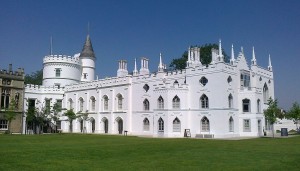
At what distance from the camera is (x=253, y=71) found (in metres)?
42.3

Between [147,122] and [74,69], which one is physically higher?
[74,69]

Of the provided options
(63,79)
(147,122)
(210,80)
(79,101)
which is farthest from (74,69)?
(210,80)

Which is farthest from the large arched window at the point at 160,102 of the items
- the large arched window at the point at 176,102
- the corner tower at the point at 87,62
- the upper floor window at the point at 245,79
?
the corner tower at the point at 87,62

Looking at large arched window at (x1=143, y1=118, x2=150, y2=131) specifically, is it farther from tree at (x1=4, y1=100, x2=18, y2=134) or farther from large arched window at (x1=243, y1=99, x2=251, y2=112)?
tree at (x1=4, y1=100, x2=18, y2=134)

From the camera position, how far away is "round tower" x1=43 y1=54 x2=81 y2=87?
5741 cm

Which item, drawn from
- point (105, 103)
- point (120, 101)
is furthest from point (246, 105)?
point (105, 103)

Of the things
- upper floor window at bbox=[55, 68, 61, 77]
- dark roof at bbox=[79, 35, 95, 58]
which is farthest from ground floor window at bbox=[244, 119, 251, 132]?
upper floor window at bbox=[55, 68, 61, 77]

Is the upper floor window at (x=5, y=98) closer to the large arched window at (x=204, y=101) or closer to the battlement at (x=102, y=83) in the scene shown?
the battlement at (x=102, y=83)

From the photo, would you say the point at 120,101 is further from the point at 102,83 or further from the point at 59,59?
the point at 59,59

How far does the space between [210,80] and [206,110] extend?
12.0 ft

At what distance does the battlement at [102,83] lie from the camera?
47625mm

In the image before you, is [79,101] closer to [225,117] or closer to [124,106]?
[124,106]

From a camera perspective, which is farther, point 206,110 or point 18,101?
point 18,101

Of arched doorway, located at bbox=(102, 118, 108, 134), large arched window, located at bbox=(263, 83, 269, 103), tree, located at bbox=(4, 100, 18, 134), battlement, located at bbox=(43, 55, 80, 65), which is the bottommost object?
arched doorway, located at bbox=(102, 118, 108, 134)
